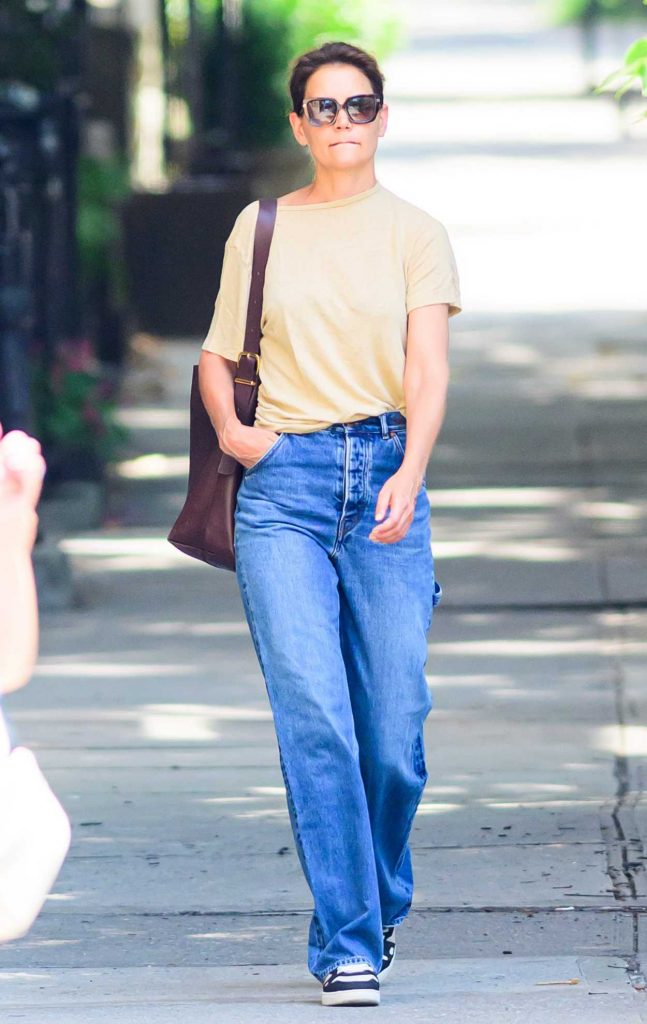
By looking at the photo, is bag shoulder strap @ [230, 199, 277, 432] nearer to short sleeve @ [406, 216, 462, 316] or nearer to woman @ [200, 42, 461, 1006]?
woman @ [200, 42, 461, 1006]

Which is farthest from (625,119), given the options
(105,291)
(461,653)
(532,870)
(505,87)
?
(532,870)

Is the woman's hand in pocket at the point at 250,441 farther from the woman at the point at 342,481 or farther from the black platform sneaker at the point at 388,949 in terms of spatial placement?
the black platform sneaker at the point at 388,949

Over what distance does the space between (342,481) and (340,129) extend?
27.2 inches

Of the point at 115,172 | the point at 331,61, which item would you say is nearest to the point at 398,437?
the point at 331,61

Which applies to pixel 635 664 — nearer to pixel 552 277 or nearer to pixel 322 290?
pixel 322 290

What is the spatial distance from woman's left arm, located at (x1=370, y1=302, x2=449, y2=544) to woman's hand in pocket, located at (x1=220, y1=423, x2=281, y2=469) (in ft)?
0.83

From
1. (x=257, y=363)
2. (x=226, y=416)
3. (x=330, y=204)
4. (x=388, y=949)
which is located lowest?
(x=388, y=949)

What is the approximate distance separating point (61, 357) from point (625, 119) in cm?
2034

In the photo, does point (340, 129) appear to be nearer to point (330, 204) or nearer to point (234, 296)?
point (330, 204)

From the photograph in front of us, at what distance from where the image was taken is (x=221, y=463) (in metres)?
4.05

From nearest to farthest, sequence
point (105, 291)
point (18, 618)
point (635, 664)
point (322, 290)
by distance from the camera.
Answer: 1. point (18, 618)
2. point (322, 290)
3. point (635, 664)
4. point (105, 291)

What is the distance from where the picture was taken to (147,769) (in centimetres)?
596

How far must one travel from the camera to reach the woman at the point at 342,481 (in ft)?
12.6

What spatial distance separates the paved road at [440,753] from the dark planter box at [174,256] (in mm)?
2333
